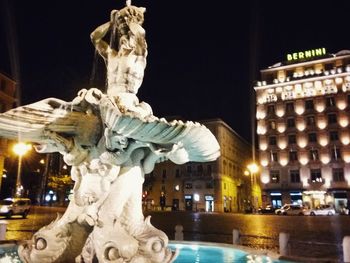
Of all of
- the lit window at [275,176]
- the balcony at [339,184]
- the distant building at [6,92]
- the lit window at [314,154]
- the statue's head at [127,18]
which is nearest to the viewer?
the statue's head at [127,18]

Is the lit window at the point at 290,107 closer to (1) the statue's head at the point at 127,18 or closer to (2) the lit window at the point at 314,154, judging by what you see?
(2) the lit window at the point at 314,154

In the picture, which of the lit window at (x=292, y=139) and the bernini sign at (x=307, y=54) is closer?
the lit window at (x=292, y=139)

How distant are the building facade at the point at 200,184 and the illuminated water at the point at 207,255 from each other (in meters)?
48.1

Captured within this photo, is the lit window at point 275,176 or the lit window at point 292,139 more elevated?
the lit window at point 292,139

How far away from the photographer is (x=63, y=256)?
208 inches

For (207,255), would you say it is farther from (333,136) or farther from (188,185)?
(188,185)

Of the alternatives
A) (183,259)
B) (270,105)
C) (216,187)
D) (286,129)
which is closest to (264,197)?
(216,187)

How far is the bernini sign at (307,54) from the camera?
2233 inches

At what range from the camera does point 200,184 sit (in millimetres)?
58625

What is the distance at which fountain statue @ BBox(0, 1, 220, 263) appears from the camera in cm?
490

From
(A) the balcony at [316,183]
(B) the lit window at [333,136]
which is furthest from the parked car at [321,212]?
(B) the lit window at [333,136]

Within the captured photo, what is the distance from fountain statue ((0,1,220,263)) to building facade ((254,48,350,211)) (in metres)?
49.3

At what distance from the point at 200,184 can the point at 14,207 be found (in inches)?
1459

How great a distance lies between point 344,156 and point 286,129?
9.28 metres
